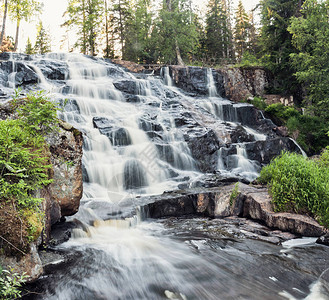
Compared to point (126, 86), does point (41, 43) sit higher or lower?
higher

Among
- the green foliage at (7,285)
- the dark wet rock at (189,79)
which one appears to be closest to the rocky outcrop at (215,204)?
the green foliage at (7,285)

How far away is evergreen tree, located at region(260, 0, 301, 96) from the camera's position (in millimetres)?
20306

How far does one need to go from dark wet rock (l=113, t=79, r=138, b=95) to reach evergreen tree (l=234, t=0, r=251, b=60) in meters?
29.1

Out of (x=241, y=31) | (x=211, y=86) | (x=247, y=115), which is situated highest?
(x=241, y=31)

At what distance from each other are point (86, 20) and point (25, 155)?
29.1m

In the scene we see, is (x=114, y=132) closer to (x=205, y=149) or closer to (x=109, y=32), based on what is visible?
(x=205, y=149)

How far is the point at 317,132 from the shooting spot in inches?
635

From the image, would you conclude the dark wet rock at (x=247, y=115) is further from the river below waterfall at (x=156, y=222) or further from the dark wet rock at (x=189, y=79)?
the dark wet rock at (x=189, y=79)

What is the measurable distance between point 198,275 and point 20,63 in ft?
54.7

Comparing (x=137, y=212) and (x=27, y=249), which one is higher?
(x=27, y=249)

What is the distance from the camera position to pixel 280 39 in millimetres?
21156

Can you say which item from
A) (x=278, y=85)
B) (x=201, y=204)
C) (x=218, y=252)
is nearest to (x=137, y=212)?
(x=201, y=204)

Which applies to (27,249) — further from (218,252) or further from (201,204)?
(201,204)

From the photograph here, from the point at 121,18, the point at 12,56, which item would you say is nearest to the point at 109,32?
the point at 121,18
